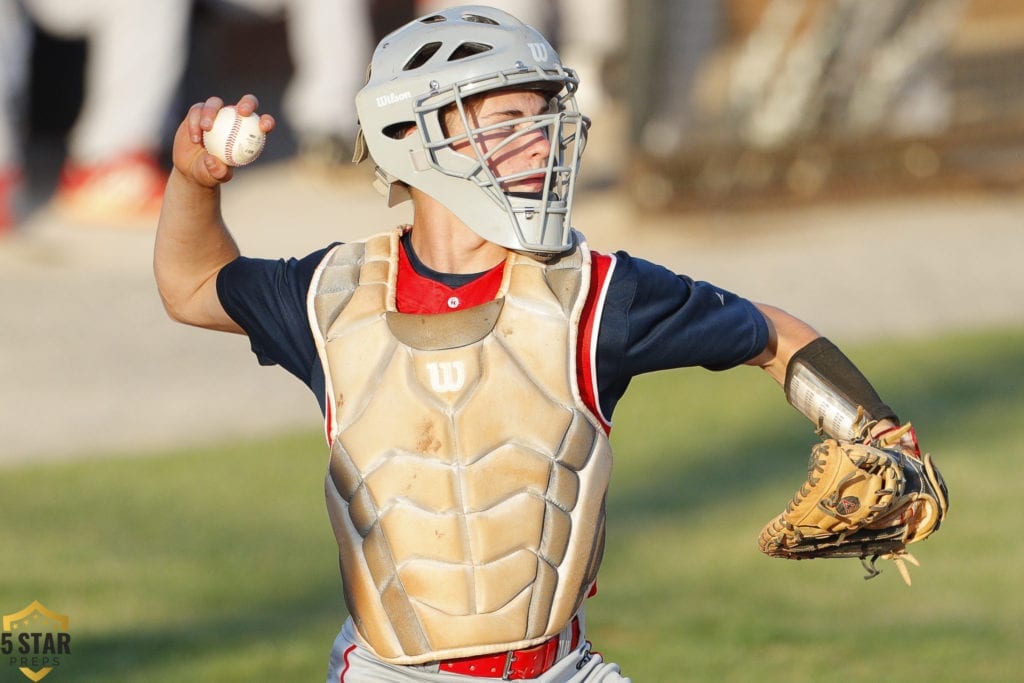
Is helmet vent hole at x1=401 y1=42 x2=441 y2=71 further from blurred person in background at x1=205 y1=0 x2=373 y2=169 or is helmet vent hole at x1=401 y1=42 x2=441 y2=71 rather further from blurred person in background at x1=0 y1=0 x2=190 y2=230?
blurred person in background at x1=205 y1=0 x2=373 y2=169

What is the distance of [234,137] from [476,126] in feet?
1.59

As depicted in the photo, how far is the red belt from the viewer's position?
346 centimetres

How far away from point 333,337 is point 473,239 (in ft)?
1.17

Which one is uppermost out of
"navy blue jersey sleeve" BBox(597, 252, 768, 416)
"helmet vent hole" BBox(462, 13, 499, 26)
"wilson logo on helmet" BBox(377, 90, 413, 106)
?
"helmet vent hole" BBox(462, 13, 499, 26)

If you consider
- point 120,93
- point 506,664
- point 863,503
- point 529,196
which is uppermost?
point 120,93

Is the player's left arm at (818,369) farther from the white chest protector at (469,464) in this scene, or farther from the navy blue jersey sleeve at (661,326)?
the white chest protector at (469,464)

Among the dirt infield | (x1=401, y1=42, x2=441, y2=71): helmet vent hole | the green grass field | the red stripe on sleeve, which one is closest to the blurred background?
the dirt infield

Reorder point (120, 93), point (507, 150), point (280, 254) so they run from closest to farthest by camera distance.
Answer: point (507, 150)
point (280, 254)
point (120, 93)

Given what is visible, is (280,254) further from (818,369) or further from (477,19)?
(818,369)

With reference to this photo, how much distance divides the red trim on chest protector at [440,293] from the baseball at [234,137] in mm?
395

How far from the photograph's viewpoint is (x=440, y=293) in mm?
3535

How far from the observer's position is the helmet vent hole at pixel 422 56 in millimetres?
3557

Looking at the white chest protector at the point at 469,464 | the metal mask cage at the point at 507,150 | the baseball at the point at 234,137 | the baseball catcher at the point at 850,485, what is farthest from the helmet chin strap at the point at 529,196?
the baseball catcher at the point at 850,485

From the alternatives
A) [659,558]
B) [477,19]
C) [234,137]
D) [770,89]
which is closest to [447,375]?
[234,137]
